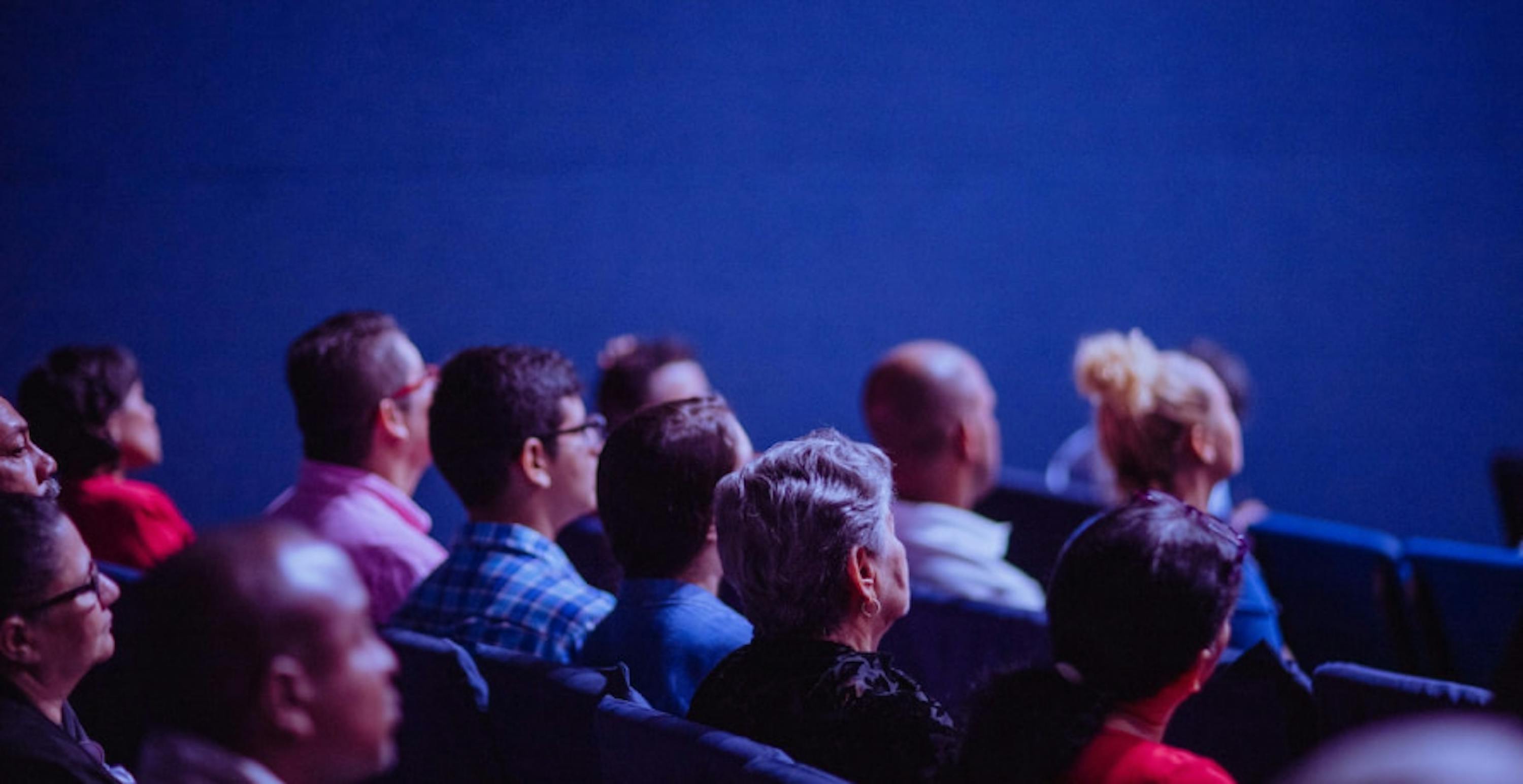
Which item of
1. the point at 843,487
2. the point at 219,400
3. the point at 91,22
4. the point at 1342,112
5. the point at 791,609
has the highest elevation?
the point at 1342,112

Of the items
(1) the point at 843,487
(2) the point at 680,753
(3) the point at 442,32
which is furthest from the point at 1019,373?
(2) the point at 680,753

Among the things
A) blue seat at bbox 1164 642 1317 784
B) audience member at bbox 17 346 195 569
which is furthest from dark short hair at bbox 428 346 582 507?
blue seat at bbox 1164 642 1317 784

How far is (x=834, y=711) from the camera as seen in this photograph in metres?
1.86

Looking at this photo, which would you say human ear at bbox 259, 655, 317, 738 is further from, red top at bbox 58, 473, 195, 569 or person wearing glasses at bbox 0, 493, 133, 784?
red top at bbox 58, 473, 195, 569

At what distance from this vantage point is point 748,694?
6.34 feet

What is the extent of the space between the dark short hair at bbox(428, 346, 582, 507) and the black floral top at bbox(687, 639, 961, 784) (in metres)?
1.02

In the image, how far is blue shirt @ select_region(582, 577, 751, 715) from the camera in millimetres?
2273

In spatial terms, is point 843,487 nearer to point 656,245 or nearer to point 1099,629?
point 1099,629

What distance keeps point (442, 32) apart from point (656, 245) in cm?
119

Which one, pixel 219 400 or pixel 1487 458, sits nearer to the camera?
pixel 219 400

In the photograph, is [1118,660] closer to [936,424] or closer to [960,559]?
[960,559]

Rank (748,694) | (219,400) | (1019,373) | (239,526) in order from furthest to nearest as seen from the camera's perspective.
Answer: (1019,373) → (219,400) → (748,694) → (239,526)

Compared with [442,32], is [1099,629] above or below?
below

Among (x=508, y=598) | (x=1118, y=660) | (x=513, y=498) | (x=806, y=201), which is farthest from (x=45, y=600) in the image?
(x=806, y=201)
